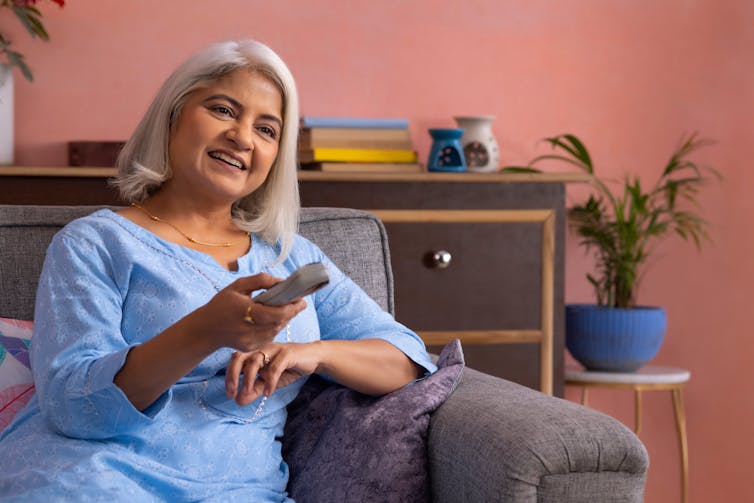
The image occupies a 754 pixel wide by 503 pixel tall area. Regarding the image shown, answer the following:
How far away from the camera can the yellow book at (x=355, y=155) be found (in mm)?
2742

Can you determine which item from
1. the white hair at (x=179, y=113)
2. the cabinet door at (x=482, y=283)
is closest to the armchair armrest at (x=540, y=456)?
the white hair at (x=179, y=113)

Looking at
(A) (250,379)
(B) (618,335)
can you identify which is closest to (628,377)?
(B) (618,335)

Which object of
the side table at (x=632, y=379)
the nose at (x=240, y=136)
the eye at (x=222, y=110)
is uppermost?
the eye at (x=222, y=110)

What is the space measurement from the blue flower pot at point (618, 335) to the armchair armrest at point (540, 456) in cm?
138

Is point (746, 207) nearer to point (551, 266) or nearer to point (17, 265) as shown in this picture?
point (551, 266)

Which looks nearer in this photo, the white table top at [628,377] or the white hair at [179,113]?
the white hair at [179,113]

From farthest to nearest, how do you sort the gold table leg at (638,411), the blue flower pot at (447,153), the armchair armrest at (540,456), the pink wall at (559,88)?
the gold table leg at (638,411) → the pink wall at (559,88) → the blue flower pot at (447,153) → the armchair armrest at (540,456)

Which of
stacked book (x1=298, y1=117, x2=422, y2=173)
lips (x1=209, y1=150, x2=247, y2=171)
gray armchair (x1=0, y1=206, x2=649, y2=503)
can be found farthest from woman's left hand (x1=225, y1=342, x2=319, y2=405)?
stacked book (x1=298, y1=117, x2=422, y2=173)

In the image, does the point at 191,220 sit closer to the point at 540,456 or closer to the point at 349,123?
the point at 540,456

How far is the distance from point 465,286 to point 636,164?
92cm

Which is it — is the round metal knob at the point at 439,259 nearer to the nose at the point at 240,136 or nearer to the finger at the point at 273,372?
the nose at the point at 240,136

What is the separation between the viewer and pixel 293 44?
310 centimetres

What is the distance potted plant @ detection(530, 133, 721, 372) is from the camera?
2932mm

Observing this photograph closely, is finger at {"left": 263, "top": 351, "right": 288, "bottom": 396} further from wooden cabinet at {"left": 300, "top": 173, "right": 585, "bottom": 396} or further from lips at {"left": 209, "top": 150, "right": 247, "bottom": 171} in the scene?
wooden cabinet at {"left": 300, "top": 173, "right": 585, "bottom": 396}
